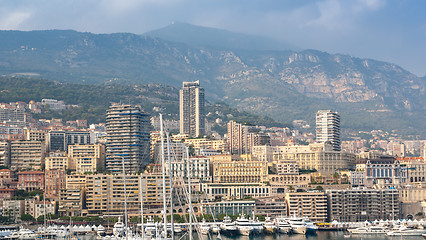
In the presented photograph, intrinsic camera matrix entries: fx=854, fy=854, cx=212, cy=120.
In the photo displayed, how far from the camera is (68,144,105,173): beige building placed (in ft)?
363

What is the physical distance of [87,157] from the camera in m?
113

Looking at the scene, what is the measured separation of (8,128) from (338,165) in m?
56.0

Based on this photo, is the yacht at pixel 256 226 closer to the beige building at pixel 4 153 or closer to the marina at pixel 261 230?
the marina at pixel 261 230

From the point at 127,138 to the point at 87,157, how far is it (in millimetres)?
6065

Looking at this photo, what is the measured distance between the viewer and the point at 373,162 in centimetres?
12044

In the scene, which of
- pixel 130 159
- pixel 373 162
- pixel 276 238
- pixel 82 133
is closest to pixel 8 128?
pixel 82 133

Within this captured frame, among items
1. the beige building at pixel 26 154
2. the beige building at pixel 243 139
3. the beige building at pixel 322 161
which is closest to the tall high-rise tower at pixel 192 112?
the beige building at pixel 243 139

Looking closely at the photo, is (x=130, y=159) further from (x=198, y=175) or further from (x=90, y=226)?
(x=90, y=226)

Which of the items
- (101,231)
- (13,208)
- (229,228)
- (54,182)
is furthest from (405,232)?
(13,208)

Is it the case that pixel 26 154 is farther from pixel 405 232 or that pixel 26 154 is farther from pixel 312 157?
pixel 405 232

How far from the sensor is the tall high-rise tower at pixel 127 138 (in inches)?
4432

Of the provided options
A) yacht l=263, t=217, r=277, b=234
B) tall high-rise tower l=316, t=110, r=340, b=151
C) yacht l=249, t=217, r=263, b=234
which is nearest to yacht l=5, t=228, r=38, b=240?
yacht l=249, t=217, r=263, b=234

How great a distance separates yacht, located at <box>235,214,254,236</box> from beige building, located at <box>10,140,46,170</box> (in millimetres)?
35474

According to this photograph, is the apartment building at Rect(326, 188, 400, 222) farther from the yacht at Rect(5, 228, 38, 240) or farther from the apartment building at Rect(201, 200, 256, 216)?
the yacht at Rect(5, 228, 38, 240)
